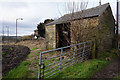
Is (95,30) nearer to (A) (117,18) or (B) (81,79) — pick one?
(B) (81,79)

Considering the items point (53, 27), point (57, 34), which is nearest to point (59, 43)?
point (57, 34)

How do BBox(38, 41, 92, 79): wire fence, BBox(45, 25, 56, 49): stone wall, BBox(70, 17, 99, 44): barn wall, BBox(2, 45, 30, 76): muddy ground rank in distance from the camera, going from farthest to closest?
BBox(45, 25, 56, 49): stone wall < BBox(70, 17, 99, 44): barn wall < BBox(2, 45, 30, 76): muddy ground < BBox(38, 41, 92, 79): wire fence

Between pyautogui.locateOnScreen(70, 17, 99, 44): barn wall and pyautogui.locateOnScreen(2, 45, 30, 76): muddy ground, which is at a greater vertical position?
pyautogui.locateOnScreen(70, 17, 99, 44): barn wall

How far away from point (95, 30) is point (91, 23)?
2.04 ft

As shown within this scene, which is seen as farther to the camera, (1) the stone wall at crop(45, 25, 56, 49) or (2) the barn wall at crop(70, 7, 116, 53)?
(1) the stone wall at crop(45, 25, 56, 49)

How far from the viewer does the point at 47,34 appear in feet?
31.1

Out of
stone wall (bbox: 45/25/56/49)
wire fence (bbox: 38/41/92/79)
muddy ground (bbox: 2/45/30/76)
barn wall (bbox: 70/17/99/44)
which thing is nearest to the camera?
wire fence (bbox: 38/41/92/79)

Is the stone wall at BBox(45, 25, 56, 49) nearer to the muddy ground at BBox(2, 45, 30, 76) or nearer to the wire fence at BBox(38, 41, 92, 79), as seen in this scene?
the muddy ground at BBox(2, 45, 30, 76)

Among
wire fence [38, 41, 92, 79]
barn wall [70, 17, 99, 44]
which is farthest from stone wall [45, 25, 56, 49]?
wire fence [38, 41, 92, 79]

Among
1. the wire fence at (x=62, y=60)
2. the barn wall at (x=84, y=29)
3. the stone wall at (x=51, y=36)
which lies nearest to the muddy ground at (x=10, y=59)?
the wire fence at (x=62, y=60)

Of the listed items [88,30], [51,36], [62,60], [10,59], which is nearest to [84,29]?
[88,30]

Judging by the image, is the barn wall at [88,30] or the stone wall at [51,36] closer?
the barn wall at [88,30]

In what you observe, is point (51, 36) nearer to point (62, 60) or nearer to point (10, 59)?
point (10, 59)

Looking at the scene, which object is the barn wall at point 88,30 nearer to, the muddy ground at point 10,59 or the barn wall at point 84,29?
the barn wall at point 84,29
